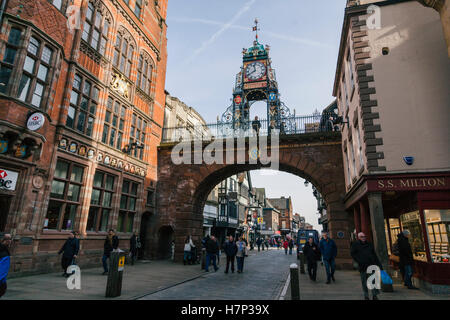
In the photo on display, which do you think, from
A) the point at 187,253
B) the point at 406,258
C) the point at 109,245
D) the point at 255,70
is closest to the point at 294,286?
the point at 406,258

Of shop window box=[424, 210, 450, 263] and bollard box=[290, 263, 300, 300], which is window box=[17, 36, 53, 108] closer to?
bollard box=[290, 263, 300, 300]

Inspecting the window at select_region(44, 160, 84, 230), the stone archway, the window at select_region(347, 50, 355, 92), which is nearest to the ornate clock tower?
the stone archway

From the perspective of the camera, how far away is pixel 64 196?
12508 millimetres

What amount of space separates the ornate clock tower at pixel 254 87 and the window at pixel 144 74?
6220mm

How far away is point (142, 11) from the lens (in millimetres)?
19609

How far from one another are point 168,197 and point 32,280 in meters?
11.0

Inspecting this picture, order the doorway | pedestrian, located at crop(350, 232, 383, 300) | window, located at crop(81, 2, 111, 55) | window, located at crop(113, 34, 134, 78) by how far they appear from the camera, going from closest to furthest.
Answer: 1. pedestrian, located at crop(350, 232, 383, 300)
2. the doorway
3. window, located at crop(81, 2, 111, 55)
4. window, located at crop(113, 34, 134, 78)

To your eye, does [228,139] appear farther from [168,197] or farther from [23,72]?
[23,72]

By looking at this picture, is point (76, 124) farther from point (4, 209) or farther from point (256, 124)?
point (256, 124)

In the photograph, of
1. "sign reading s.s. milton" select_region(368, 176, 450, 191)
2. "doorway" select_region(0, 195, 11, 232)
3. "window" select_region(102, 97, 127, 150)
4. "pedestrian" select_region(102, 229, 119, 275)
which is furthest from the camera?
"window" select_region(102, 97, 127, 150)

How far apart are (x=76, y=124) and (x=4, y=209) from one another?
5055 millimetres

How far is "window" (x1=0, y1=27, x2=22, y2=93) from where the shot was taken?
9750mm

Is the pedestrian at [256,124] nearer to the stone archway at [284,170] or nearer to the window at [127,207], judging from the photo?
the stone archway at [284,170]

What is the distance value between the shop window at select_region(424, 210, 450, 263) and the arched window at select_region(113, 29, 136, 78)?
56.6ft
